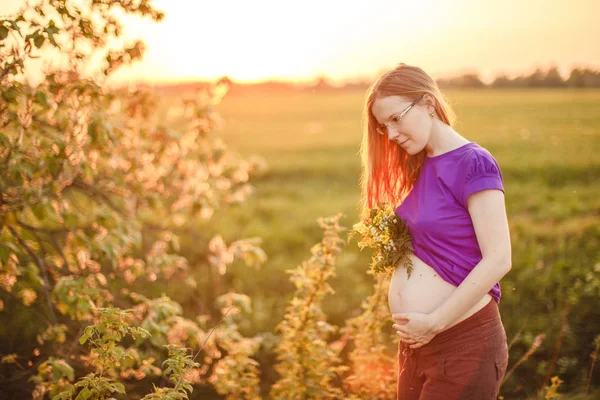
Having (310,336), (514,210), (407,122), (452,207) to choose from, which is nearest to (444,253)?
(452,207)

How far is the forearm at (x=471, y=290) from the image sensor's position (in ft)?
7.19

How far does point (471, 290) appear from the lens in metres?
2.21

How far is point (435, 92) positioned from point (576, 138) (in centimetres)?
1657

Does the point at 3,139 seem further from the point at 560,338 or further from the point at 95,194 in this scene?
the point at 560,338

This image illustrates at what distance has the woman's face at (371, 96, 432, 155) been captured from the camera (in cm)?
248

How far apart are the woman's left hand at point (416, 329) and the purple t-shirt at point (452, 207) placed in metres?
0.23

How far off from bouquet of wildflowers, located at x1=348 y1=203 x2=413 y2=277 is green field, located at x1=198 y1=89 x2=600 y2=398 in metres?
1.03

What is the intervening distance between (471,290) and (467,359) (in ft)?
1.17

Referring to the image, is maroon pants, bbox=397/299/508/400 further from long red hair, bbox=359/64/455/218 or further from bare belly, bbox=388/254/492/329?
long red hair, bbox=359/64/455/218

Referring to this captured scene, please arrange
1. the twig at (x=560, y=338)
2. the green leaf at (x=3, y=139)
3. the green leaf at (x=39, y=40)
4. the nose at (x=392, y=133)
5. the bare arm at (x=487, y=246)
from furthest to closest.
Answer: the twig at (x=560, y=338) < the green leaf at (x=3, y=139) < the green leaf at (x=39, y=40) < the nose at (x=392, y=133) < the bare arm at (x=487, y=246)

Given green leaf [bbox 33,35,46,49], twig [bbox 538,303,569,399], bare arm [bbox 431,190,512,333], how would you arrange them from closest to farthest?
bare arm [bbox 431,190,512,333]
green leaf [bbox 33,35,46,49]
twig [bbox 538,303,569,399]

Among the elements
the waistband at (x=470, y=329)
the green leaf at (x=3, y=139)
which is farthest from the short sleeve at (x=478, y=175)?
the green leaf at (x=3, y=139)

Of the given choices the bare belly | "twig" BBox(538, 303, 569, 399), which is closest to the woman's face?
the bare belly

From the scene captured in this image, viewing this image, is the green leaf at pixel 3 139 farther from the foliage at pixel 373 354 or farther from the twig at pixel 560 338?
the twig at pixel 560 338
